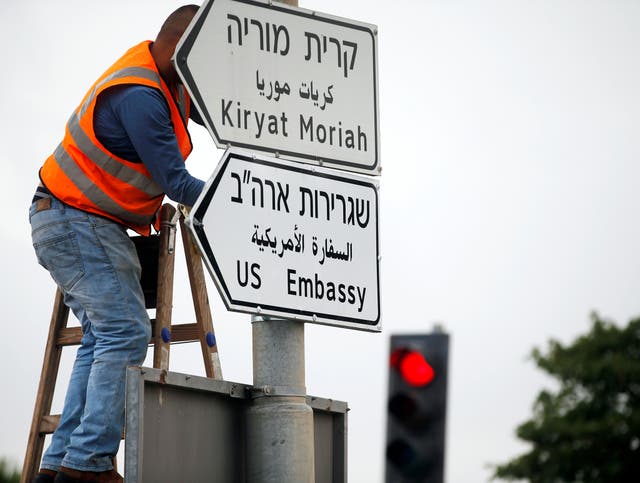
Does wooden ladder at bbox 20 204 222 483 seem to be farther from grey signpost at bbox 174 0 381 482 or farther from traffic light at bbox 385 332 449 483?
traffic light at bbox 385 332 449 483

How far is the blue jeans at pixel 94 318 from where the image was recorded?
4.55m

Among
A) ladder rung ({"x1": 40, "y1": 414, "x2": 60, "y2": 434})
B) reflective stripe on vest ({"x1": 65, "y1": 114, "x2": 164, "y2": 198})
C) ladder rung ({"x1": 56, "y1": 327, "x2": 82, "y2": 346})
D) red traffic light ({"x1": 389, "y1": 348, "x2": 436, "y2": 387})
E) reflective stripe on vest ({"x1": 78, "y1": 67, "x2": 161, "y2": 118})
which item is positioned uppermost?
reflective stripe on vest ({"x1": 78, "y1": 67, "x2": 161, "y2": 118})

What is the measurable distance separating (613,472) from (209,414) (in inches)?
1223

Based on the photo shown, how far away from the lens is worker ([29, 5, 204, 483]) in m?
4.68

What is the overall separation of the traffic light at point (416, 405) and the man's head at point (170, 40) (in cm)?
164

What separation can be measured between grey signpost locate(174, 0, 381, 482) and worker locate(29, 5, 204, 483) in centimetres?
34

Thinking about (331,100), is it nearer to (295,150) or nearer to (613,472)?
(295,150)

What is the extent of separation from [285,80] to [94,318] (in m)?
1.12

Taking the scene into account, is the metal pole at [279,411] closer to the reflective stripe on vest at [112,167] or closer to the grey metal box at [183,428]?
the grey metal box at [183,428]

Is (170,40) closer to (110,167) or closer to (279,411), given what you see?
(110,167)

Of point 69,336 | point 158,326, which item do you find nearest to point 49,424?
point 69,336

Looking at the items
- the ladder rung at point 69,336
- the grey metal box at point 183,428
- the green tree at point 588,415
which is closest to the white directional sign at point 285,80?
the grey metal box at point 183,428

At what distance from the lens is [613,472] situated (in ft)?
111

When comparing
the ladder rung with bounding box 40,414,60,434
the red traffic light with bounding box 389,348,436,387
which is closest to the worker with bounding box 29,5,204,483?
the ladder rung with bounding box 40,414,60,434
